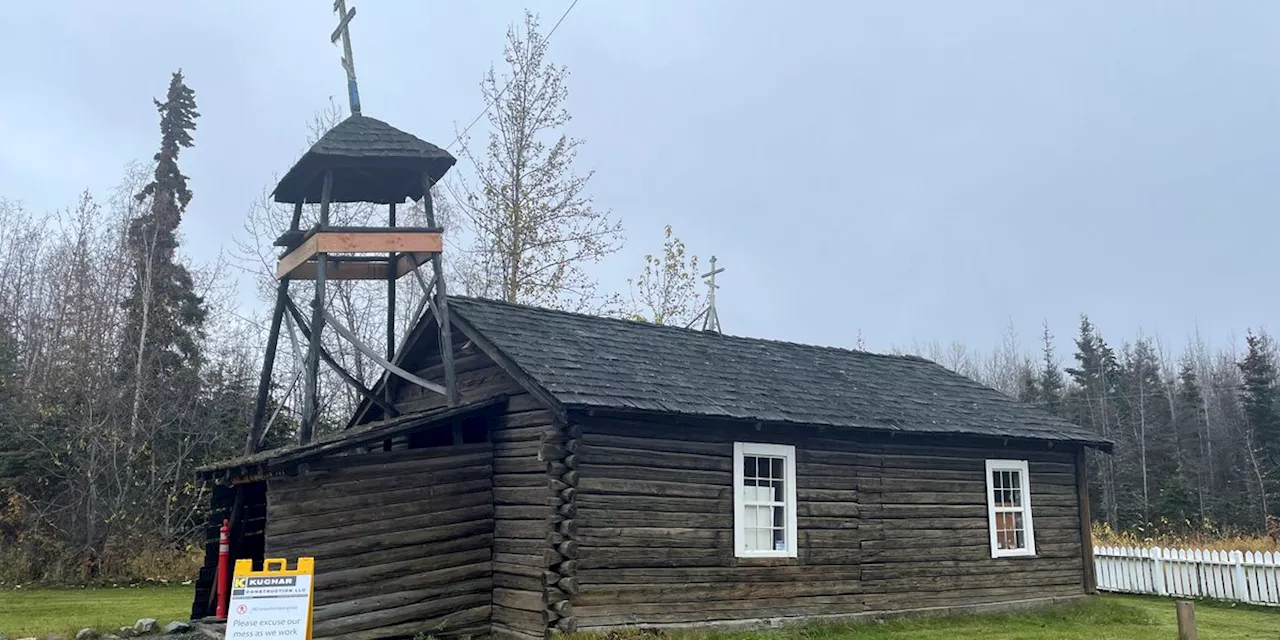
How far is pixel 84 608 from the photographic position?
15562 millimetres

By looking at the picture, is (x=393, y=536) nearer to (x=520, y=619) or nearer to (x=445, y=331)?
(x=520, y=619)

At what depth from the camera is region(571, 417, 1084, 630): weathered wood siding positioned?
11930mm

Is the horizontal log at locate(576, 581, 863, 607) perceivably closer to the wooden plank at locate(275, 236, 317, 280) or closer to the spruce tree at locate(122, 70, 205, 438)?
the wooden plank at locate(275, 236, 317, 280)

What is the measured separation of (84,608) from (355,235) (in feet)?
27.0

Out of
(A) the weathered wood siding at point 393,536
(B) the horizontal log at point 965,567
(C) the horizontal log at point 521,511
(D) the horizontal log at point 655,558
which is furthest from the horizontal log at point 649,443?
(B) the horizontal log at point 965,567

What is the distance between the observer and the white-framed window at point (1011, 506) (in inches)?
632

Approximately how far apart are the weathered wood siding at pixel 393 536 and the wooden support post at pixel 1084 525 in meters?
10.9

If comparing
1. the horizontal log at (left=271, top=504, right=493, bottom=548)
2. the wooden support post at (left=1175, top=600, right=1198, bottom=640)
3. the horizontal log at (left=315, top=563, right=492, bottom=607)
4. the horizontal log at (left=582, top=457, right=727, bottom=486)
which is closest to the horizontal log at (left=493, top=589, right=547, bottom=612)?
the horizontal log at (left=315, top=563, right=492, bottom=607)

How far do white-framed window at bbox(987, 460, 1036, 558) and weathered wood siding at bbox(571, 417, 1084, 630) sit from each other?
0.52ft

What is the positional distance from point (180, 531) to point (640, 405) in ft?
52.7

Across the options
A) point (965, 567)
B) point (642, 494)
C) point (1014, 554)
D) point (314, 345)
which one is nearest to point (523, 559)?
point (642, 494)

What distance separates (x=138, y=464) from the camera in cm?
2317

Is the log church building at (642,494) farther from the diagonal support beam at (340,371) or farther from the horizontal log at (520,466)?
the diagonal support beam at (340,371)

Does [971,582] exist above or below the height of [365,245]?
below
